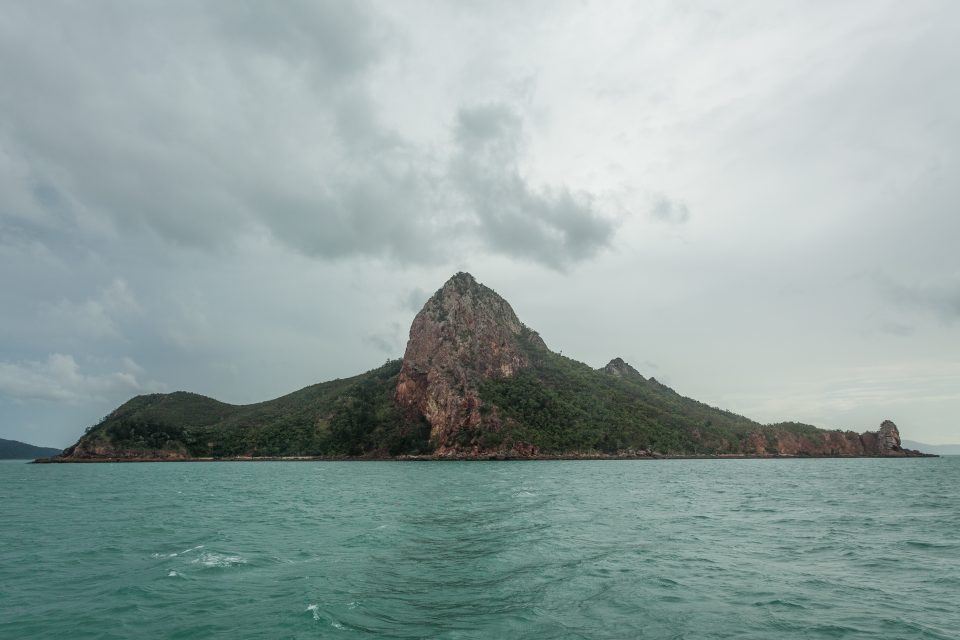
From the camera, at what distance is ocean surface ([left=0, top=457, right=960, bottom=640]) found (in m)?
15.8

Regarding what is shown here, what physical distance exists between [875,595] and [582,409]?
173 meters

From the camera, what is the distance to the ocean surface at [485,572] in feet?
51.7

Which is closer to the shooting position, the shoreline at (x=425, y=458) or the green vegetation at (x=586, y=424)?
the shoreline at (x=425, y=458)

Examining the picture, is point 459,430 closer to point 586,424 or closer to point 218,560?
point 586,424

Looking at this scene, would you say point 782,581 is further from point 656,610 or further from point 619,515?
point 619,515

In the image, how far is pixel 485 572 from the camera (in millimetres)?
22094

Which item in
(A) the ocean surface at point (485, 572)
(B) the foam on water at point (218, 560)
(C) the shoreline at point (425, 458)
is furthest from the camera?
(C) the shoreline at point (425, 458)

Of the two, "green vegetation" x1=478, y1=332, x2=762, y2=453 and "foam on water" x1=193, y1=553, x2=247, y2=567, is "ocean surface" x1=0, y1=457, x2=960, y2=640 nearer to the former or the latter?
"foam on water" x1=193, y1=553, x2=247, y2=567

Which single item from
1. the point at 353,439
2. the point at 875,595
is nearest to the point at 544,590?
the point at 875,595

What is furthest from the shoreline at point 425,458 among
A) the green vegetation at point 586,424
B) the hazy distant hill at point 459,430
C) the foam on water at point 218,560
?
the foam on water at point 218,560

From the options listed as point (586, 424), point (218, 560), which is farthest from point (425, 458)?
point (218, 560)

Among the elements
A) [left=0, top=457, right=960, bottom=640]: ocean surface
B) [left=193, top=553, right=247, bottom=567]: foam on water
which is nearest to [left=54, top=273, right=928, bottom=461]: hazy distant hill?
[left=0, top=457, right=960, bottom=640]: ocean surface

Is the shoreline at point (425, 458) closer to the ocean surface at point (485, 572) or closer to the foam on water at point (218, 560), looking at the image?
the ocean surface at point (485, 572)

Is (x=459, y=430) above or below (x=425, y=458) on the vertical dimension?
Result: above
